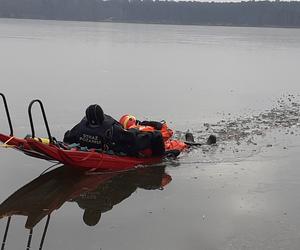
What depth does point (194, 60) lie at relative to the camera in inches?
1188

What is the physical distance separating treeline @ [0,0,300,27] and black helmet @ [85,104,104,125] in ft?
444

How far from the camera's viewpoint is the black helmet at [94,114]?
26.8ft

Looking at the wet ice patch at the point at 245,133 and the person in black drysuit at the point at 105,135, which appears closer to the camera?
the person in black drysuit at the point at 105,135

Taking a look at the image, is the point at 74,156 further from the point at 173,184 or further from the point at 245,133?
the point at 245,133

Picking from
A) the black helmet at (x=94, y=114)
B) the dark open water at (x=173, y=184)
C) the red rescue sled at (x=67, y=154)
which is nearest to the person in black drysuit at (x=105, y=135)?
the black helmet at (x=94, y=114)

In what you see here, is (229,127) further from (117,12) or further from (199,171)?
(117,12)

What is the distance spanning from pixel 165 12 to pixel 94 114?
147285mm

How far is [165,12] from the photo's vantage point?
15175 centimetres

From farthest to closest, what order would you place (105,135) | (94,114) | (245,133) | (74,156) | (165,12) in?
(165,12) → (245,133) → (105,135) → (94,114) → (74,156)

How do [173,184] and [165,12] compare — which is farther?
[165,12]

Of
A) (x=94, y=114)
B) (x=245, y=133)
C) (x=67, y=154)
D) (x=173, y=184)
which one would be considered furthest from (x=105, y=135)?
(x=245, y=133)

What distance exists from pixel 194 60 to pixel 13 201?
23.9 metres

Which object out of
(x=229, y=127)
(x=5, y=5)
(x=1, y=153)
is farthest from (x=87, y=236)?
(x=5, y=5)

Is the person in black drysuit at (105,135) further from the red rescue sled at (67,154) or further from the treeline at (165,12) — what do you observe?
the treeline at (165,12)
